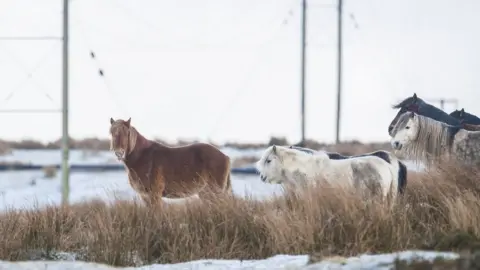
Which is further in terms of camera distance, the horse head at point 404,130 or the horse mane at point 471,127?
the horse mane at point 471,127

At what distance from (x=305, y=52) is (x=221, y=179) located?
7.38 metres

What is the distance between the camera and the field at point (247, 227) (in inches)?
442

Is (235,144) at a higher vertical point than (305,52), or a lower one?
lower

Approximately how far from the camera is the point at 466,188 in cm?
1365

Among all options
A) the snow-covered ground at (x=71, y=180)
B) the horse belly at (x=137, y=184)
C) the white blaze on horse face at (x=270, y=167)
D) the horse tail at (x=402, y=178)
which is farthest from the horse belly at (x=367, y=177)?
the horse belly at (x=137, y=184)

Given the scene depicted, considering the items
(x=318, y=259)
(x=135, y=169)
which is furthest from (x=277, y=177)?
(x=318, y=259)

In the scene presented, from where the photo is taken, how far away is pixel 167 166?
14633 mm

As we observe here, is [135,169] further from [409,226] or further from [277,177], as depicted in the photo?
[409,226]

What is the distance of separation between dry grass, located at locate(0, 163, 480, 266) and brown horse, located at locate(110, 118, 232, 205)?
3.91 ft

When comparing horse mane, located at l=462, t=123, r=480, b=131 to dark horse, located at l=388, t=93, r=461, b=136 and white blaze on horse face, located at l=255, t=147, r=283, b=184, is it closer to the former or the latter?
dark horse, located at l=388, t=93, r=461, b=136

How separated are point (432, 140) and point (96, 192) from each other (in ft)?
19.4

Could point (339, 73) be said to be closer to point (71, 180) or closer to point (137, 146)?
point (71, 180)

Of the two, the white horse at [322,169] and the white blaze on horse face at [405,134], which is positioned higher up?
the white blaze on horse face at [405,134]

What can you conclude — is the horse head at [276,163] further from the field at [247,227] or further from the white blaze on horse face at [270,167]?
the field at [247,227]
